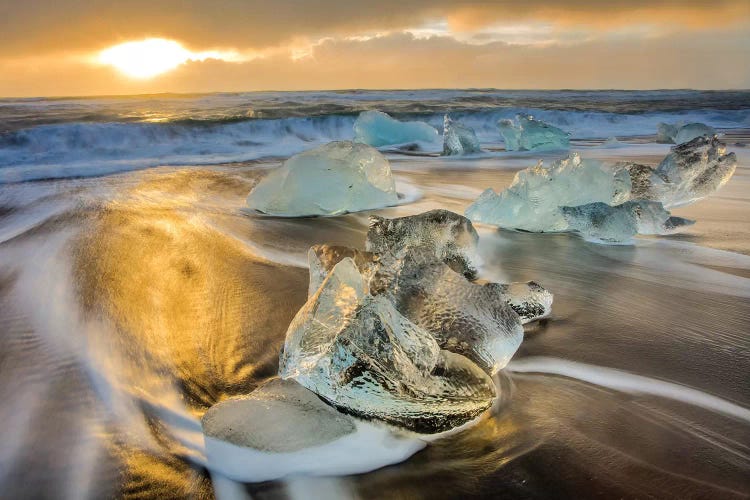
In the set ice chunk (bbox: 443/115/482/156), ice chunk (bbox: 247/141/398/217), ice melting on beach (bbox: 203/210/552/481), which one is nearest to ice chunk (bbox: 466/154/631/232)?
ice chunk (bbox: 247/141/398/217)

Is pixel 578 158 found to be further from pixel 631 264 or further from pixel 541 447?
pixel 541 447

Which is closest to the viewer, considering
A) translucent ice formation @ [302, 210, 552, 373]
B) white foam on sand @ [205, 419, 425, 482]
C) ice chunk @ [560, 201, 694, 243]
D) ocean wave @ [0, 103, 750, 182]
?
white foam on sand @ [205, 419, 425, 482]

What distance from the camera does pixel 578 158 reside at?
3.37 m

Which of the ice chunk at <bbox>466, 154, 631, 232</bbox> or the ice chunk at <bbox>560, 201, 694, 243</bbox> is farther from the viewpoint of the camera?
the ice chunk at <bbox>466, 154, 631, 232</bbox>

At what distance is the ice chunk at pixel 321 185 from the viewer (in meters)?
3.96

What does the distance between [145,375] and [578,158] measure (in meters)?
2.89

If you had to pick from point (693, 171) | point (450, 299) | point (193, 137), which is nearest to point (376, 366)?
point (450, 299)

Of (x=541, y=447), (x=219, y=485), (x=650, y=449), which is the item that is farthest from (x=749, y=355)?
(x=219, y=485)

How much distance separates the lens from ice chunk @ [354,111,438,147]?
9.65 meters

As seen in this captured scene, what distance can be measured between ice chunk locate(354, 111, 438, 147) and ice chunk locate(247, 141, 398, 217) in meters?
5.56

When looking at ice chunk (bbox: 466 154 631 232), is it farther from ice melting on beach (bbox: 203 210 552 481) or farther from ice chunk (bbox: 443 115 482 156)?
ice chunk (bbox: 443 115 482 156)

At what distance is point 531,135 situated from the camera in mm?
9250

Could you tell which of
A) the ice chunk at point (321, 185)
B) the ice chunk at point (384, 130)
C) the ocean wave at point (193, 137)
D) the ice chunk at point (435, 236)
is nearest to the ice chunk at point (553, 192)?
the ice chunk at point (435, 236)

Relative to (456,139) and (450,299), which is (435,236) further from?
(456,139)
